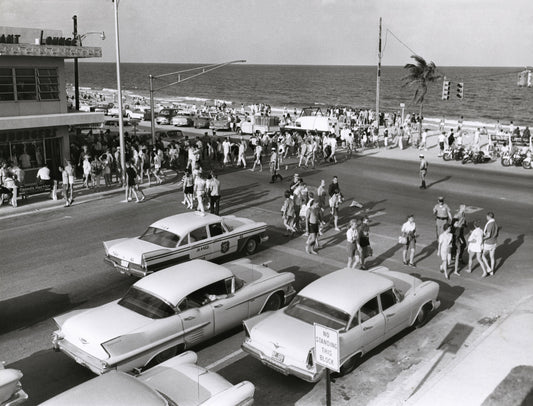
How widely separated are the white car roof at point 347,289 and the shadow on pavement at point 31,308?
214 inches

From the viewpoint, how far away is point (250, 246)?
15.3 m

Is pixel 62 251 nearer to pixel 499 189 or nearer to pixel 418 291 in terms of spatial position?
pixel 418 291

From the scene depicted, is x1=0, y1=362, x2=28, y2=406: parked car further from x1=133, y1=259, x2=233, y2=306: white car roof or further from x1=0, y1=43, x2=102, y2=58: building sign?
x1=0, y1=43, x2=102, y2=58: building sign

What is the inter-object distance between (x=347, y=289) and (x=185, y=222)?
5.41 meters

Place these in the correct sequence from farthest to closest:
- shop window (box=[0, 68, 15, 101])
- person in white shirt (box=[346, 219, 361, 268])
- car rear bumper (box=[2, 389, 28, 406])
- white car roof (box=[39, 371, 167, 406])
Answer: shop window (box=[0, 68, 15, 101])
person in white shirt (box=[346, 219, 361, 268])
car rear bumper (box=[2, 389, 28, 406])
white car roof (box=[39, 371, 167, 406])

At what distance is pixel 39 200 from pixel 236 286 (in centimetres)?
1397

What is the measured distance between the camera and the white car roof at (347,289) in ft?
31.2

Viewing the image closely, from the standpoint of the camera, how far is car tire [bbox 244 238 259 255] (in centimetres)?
1525

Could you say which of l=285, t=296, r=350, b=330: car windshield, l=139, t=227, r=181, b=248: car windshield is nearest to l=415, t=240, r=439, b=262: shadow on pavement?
l=285, t=296, r=350, b=330: car windshield

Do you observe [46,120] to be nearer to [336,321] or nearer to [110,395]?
[336,321]

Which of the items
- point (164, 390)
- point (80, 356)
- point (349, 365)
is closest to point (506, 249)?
point (349, 365)

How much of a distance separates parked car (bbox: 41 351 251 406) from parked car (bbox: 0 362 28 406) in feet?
2.83

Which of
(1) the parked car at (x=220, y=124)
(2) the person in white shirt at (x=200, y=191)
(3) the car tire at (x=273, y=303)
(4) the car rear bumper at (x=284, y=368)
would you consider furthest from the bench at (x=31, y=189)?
(1) the parked car at (x=220, y=124)

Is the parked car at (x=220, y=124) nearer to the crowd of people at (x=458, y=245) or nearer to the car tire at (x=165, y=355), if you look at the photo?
the crowd of people at (x=458, y=245)
